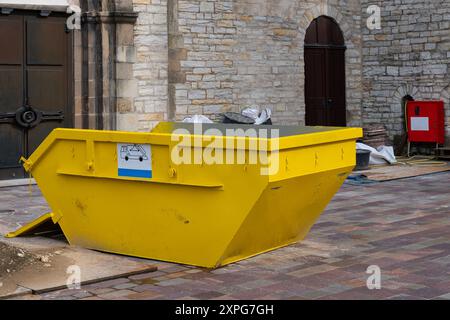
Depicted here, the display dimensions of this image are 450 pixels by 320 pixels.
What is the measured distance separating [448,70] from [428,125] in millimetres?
1120

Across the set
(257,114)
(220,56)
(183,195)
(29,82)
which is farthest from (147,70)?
(183,195)

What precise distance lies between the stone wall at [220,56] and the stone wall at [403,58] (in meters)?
0.92

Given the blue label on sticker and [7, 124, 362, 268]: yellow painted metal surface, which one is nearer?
[7, 124, 362, 268]: yellow painted metal surface

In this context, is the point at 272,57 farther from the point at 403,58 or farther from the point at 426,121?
the point at 426,121

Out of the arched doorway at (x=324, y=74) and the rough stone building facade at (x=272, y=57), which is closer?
the rough stone building facade at (x=272, y=57)

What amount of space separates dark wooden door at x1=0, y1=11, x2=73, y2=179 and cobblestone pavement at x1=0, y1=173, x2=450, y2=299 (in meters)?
5.05

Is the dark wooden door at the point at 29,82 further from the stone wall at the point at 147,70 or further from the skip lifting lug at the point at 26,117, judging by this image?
the stone wall at the point at 147,70

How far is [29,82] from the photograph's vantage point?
1134 centimetres

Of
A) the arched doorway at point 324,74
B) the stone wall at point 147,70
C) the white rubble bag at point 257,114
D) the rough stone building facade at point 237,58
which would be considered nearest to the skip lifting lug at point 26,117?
the rough stone building facade at point 237,58

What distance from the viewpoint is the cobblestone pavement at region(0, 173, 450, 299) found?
5250 mm

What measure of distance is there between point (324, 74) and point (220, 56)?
285 cm

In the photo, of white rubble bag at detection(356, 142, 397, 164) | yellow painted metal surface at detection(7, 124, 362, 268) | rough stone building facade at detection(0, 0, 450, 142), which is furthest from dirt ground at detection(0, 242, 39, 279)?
white rubble bag at detection(356, 142, 397, 164)

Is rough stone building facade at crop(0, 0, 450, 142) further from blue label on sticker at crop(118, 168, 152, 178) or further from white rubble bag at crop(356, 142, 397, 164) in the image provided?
blue label on sticker at crop(118, 168, 152, 178)

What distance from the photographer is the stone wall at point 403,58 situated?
14.8 meters
